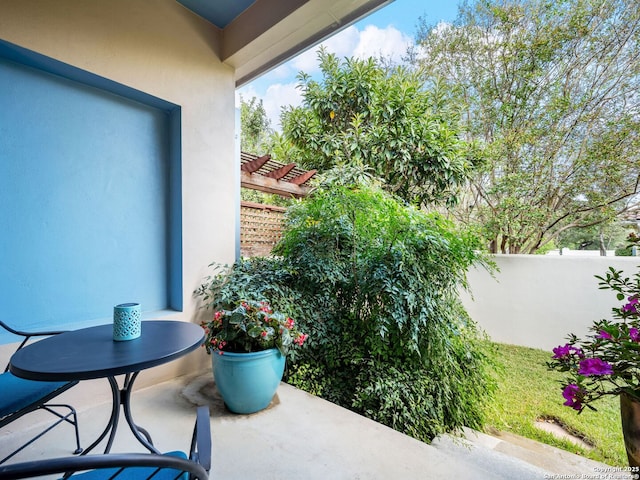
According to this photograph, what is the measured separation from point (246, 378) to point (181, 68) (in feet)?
8.93

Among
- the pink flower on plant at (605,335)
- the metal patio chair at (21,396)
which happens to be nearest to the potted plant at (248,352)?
the metal patio chair at (21,396)

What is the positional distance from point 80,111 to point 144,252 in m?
1.18

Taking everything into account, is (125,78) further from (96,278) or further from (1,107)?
(96,278)

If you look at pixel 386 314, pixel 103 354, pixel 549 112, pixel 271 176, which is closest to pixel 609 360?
pixel 386 314

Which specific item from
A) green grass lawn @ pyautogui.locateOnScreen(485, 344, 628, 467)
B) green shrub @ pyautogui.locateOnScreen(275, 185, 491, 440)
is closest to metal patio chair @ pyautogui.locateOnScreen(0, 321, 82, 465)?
green shrub @ pyautogui.locateOnScreen(275, 185, 491, 440)

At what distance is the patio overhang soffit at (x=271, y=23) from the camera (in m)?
2.46

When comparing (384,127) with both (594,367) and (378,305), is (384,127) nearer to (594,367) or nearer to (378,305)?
(378,305)

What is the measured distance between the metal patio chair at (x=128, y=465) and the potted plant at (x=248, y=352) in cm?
108

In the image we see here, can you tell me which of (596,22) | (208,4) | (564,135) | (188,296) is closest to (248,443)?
(188,296)

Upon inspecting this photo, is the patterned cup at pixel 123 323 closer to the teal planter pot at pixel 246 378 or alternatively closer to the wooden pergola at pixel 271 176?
the teal planter pot at pixel 246 378

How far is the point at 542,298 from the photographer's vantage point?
4.31 metres

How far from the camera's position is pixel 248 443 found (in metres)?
1.84

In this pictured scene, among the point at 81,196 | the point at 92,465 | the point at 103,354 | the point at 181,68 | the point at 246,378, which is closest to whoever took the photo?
the point at 92,465

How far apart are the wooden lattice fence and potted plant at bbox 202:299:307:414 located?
150 centimetres
